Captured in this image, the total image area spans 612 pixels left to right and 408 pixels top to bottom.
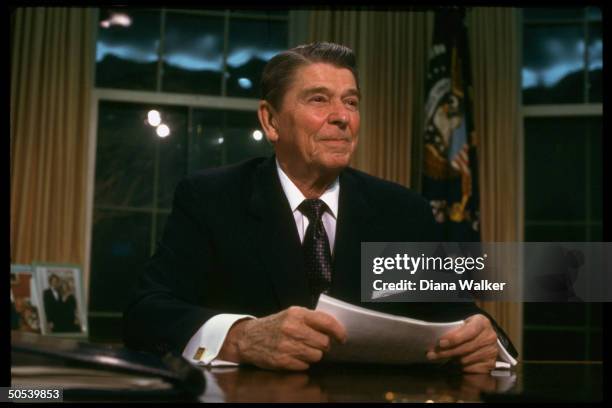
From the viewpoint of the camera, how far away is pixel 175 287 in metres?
1.31

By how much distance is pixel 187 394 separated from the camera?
68 centimetres

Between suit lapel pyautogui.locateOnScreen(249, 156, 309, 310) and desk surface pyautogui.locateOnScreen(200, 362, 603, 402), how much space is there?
0.29 m

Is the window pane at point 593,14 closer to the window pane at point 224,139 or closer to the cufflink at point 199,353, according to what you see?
the window pane at point 224,139

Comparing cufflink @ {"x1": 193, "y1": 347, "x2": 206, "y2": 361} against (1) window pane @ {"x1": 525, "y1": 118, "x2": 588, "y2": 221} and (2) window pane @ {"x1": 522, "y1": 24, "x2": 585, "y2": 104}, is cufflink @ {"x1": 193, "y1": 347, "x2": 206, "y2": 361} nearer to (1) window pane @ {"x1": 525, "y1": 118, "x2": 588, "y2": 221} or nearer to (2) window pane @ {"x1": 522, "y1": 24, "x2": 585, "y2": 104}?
(1) window pane @ {"x1": 525, "y1": 118, "x2": 588, "y2": 221}

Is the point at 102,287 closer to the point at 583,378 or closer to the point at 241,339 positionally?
the point at 241,339

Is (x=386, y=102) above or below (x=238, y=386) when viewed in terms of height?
above

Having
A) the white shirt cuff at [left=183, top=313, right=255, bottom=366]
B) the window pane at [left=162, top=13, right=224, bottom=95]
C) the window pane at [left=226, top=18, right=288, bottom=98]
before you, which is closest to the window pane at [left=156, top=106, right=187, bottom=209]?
the window pane at [left=162, top=13, right=224, bottom=95]

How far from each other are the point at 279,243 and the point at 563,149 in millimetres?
2712

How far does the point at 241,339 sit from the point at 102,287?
2636mm

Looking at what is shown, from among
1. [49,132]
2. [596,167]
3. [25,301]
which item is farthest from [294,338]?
[596,167]

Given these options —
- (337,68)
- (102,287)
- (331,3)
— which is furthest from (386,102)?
(337,68)

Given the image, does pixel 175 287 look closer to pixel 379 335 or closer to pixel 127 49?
pixel 379 335

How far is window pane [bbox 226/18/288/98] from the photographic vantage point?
3713 millimetres

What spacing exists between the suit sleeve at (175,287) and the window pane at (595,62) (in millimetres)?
2863
